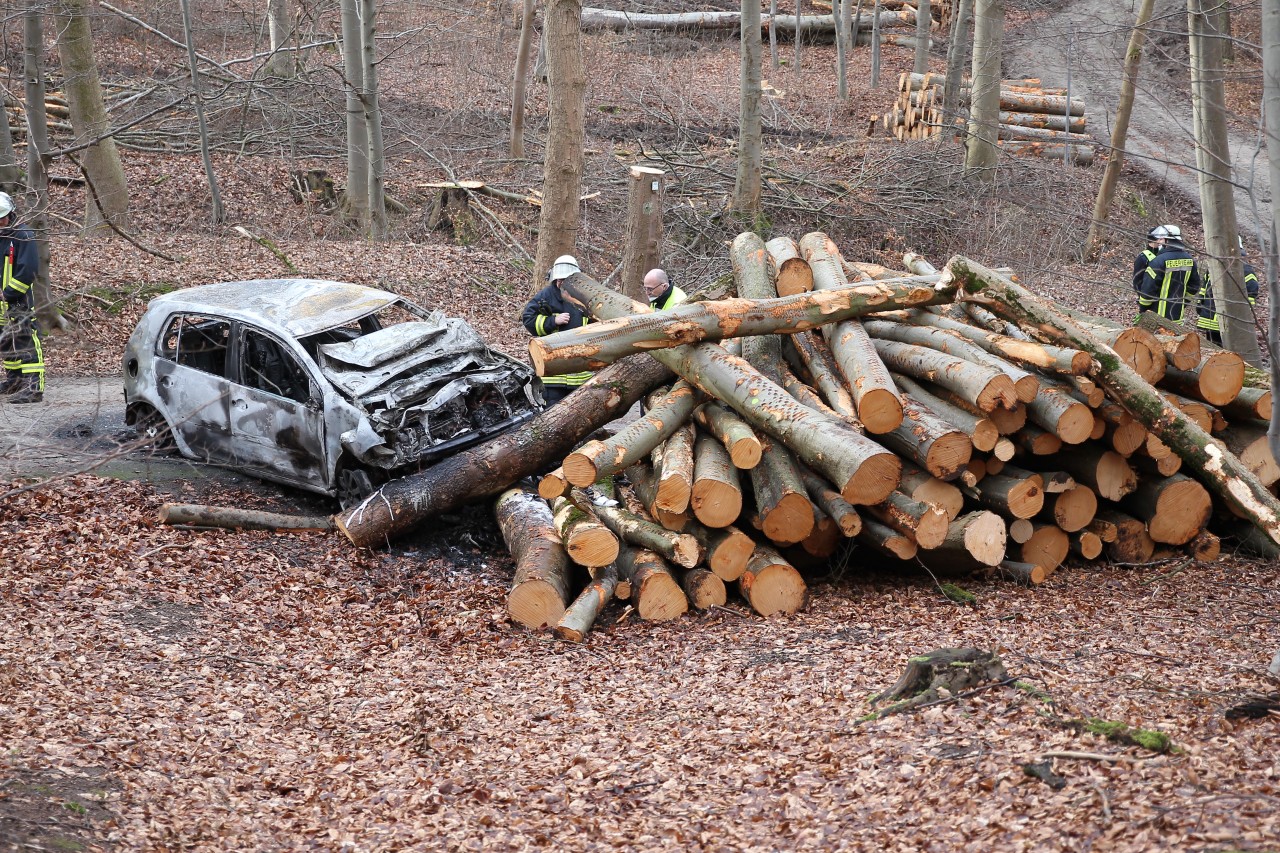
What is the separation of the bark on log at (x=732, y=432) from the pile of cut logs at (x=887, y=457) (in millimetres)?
17

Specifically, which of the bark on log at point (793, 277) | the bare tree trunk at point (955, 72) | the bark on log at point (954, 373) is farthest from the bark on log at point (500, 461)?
the bare tree trunk at point (955, 72)

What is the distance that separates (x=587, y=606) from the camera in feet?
25.3

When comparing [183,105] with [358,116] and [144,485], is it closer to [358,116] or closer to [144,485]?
[358,116]

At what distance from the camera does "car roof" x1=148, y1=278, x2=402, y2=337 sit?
991 cm

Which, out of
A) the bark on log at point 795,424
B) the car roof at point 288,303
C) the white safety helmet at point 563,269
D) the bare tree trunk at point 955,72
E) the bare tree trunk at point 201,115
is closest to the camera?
the bark on log at point 795,424

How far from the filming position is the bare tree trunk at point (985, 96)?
67.6ft

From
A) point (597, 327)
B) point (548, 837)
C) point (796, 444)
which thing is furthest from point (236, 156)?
point (548, 837)

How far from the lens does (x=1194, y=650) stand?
636 centimetres

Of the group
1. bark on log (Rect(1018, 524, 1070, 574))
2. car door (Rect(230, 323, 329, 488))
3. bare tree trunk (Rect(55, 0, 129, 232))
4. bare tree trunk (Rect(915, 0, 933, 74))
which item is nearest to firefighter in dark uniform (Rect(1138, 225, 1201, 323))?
bark on log (Rect(1018, 524, 1070, 574))

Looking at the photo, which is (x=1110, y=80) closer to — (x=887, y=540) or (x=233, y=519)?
(x=887, y=540)

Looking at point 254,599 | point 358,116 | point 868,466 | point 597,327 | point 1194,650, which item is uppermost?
point 358,116

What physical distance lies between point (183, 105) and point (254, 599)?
1698 centimetres

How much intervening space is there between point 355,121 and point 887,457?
13427 millimetres

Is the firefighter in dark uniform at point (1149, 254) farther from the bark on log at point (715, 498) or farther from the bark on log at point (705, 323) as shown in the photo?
the bark on log at point (715, 498)
